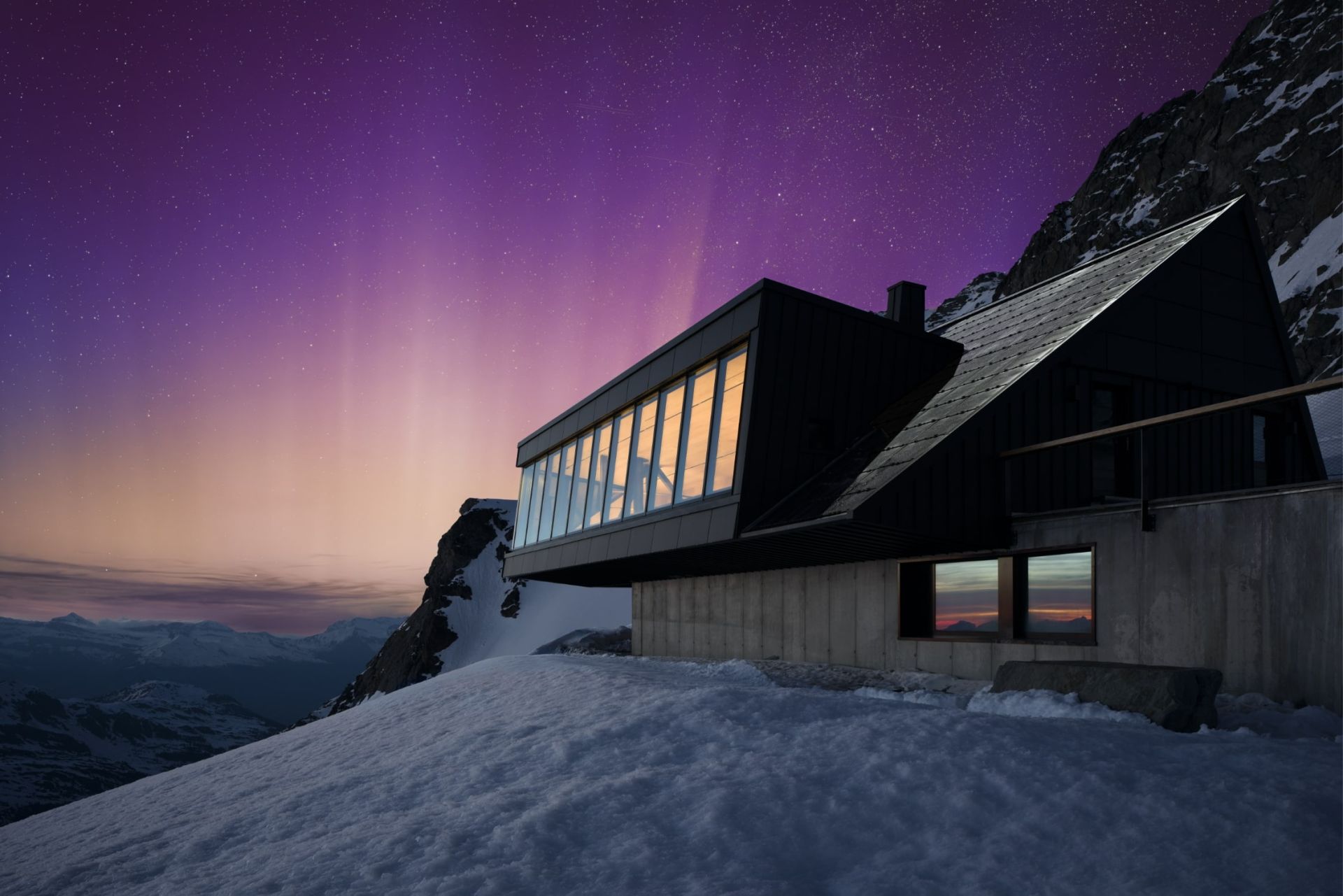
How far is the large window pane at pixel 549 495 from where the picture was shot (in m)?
25.4

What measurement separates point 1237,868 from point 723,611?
50.4ft

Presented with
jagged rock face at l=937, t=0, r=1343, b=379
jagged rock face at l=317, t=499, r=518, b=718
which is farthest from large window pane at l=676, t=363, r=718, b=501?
jagged rock face at l=317, t=499, r=518, b=718

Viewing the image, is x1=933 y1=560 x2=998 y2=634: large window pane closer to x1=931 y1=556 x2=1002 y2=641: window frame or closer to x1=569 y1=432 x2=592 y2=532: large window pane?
x1=931 y1=556 x2=1002 y2=641: window frame

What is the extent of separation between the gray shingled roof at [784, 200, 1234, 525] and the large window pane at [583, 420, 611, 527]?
320 inches

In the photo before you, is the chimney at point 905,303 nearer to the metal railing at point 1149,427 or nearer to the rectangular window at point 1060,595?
the metal railing at point 1149,427

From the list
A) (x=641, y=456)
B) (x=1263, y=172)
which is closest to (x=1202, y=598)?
(x=641, y=456)

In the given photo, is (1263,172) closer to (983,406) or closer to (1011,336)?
(1011,336)

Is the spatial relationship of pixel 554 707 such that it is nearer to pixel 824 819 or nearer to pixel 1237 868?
pixel 824 819

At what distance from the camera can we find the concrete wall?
30.7 ft

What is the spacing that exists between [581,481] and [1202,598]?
15.3m

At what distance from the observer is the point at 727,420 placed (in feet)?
53.1

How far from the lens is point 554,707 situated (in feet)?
33.0

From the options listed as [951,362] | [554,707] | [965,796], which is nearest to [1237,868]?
[965,796]

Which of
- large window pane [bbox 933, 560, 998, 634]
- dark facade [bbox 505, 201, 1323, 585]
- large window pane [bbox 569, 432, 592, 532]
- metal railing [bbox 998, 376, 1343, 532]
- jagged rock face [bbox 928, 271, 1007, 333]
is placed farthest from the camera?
jagged rock face [bbox 928, 271, 1007, 333]
